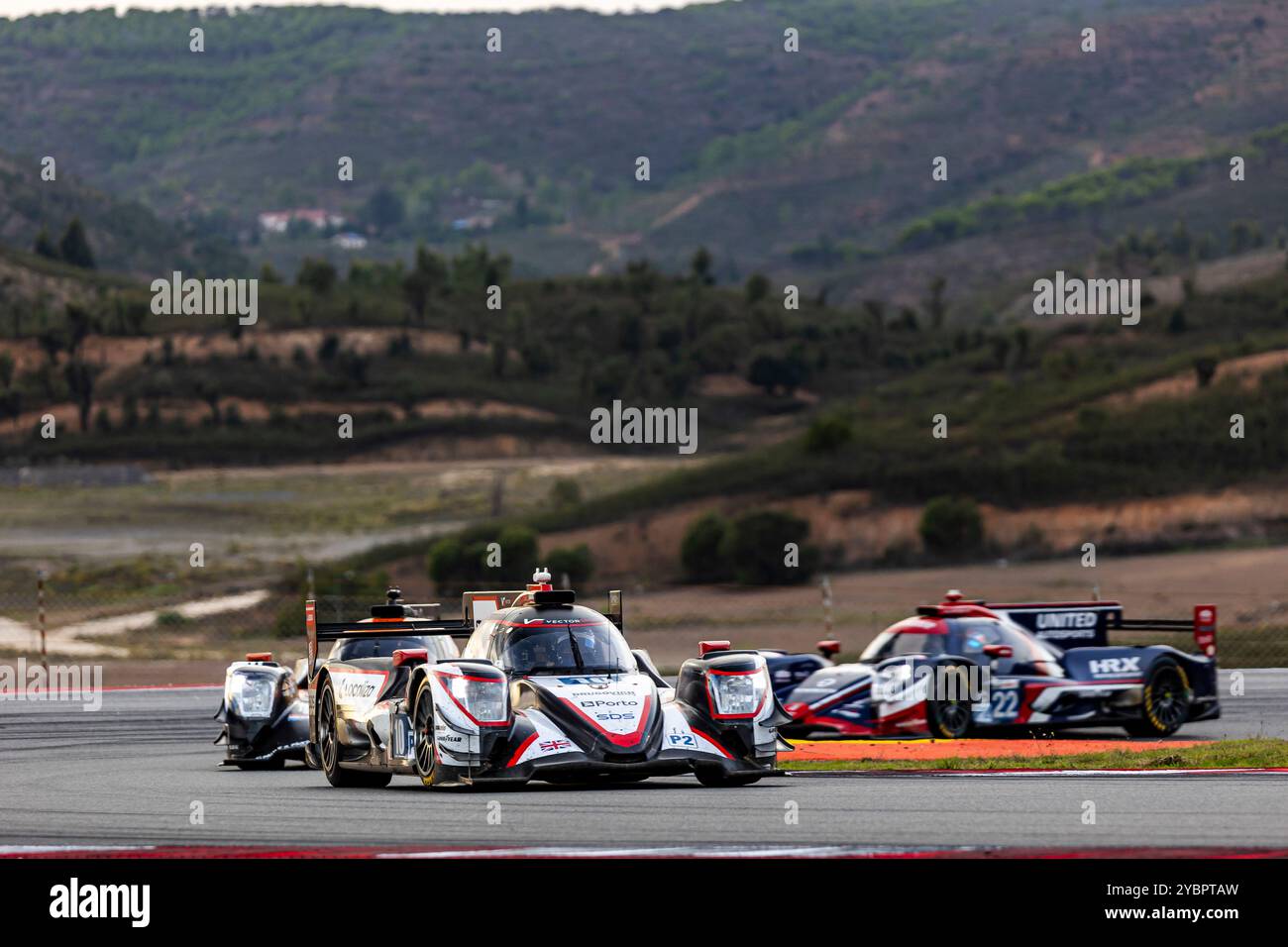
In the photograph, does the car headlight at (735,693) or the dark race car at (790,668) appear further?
→ the dark race car at (790,668)

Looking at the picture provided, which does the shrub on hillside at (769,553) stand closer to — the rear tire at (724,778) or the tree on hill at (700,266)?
the rear tire at (724,778)

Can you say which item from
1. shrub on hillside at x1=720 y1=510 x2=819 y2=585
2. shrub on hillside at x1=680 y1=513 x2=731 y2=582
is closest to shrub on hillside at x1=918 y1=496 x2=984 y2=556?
shrub on hillside at x1=720 y1=510 x2=819 y2=585

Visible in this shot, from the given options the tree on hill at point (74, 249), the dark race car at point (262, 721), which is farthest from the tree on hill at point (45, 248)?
the dark race car at point (262, 721)

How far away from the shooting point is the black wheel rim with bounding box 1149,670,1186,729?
21281 mm

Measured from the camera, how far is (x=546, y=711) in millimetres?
15086

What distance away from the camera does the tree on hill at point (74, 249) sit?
495 feet

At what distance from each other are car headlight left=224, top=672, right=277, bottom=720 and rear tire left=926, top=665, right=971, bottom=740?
6.70 metres

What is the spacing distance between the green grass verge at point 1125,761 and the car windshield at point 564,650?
2.68 meters

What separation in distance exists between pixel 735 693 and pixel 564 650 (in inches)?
54.6

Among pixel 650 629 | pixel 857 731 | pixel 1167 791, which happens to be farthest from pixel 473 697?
pixel 650 629

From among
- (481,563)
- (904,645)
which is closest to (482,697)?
(904,645)

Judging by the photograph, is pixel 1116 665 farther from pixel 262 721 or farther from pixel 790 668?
pixel 262 721

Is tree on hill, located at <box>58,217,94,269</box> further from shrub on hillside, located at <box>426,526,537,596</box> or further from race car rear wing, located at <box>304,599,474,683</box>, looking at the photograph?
race car rear wing, located at <box>304,599,474,683</box>
